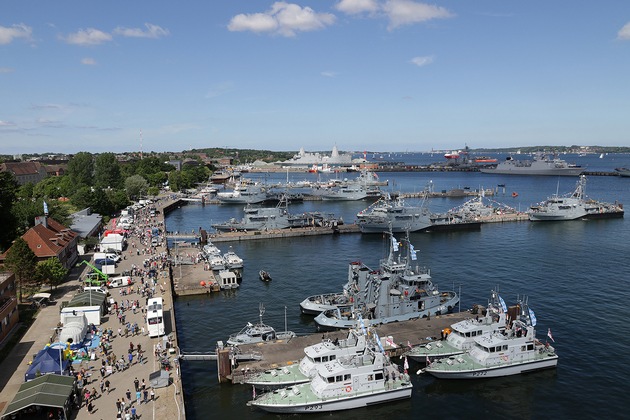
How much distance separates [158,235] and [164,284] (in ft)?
103

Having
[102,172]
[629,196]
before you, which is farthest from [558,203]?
[102,172]

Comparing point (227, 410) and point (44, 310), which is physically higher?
point (44, 310)

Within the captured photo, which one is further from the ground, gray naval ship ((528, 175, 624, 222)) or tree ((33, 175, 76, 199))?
tree ((33, 175, 76, 199))

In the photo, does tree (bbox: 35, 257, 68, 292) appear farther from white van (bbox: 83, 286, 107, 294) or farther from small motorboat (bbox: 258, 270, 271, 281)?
small motorboat (bbox: 258, 270, 271, 281)

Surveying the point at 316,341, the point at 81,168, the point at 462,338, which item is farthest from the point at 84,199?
the point at 462,338

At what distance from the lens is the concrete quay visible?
33875mm

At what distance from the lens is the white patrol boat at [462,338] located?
36.3m

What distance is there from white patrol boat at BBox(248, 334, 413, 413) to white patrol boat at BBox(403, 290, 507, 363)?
519cm

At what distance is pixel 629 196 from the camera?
505 ft

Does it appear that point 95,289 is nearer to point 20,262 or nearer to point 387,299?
point 20,262

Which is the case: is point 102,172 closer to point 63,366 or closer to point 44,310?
point 44,310

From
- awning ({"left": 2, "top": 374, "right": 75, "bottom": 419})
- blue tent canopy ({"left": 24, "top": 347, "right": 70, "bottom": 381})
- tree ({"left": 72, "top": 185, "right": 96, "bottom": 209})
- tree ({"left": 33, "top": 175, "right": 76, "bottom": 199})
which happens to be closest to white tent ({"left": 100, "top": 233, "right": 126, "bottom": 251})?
tree ({"left": 72, "top": 185, "right": 96, "bottom": 209})

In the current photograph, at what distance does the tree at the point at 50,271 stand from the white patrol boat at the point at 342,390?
1202 inches

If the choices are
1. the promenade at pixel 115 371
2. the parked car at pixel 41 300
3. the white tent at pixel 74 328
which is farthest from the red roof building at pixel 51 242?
the white tent at pixel 74 328
